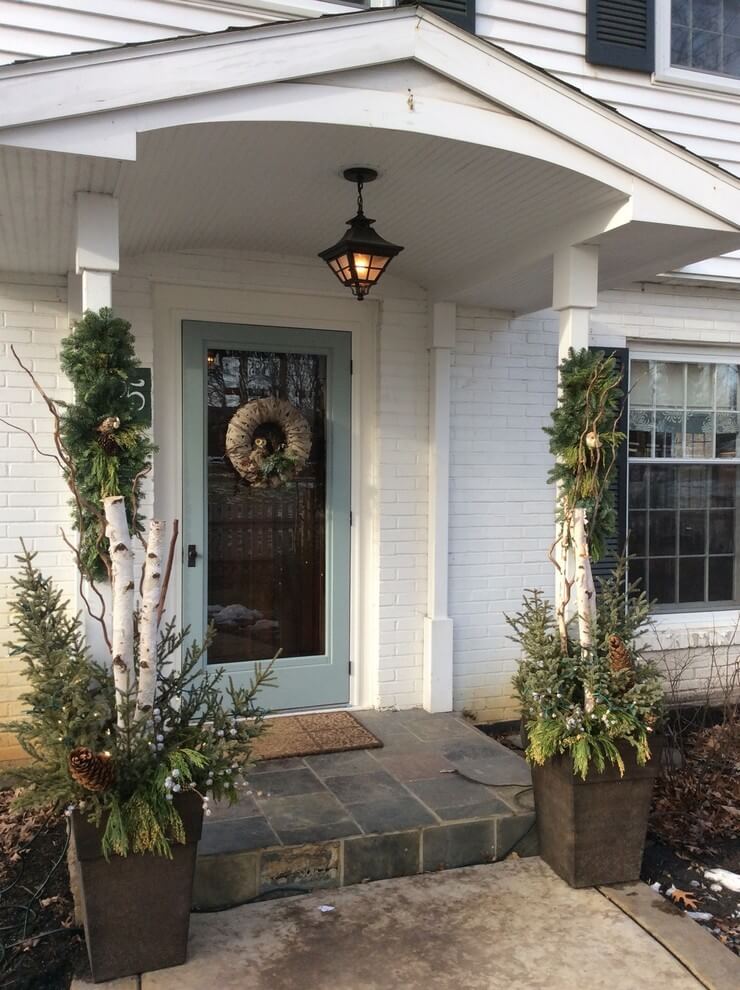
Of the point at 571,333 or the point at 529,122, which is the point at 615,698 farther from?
the point at 529,122

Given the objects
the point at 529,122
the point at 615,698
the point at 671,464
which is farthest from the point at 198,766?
the point at 671,464

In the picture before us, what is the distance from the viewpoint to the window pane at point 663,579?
5562mm

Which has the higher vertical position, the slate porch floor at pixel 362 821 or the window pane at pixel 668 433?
the window pane at pixel 668 433

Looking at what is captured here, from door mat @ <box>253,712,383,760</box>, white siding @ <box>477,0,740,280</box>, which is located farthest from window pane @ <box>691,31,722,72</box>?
door mat @ <box>253,712,383,760</box>

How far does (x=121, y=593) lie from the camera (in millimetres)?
2773

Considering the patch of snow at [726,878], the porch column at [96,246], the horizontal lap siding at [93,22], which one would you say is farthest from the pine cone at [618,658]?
the horizontal lap siding at [93,22]

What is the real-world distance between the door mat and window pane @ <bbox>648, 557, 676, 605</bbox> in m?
2.23

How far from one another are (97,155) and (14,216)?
0.75 meters

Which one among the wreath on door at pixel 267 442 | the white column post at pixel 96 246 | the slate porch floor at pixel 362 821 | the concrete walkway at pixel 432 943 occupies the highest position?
the white column post at pixel 96 246

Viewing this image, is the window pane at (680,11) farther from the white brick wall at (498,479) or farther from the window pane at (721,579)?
the window pane at (721,579)

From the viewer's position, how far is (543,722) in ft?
10.8

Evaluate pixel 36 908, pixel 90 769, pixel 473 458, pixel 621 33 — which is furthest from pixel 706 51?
pixel 36 908

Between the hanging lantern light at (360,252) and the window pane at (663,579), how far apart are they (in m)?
3.00

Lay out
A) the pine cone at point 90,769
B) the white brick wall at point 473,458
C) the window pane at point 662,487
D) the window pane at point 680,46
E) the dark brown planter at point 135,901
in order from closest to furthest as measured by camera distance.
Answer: the pine cone at point 90,769
the dark brown planter at point 135,901
the white brick wall at point 473,458
the window pane at point 680,46
the window pane at point 662,487
